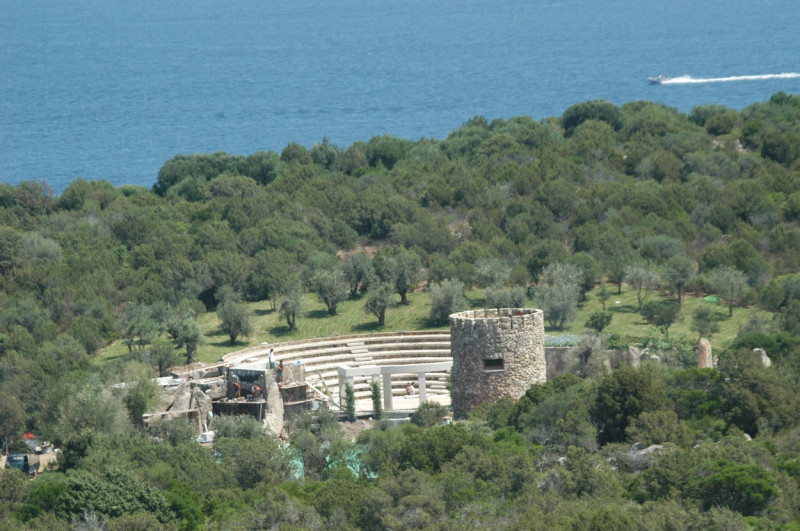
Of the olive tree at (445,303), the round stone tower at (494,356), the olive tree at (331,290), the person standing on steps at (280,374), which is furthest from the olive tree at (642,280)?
the round stone tower at (494,356)

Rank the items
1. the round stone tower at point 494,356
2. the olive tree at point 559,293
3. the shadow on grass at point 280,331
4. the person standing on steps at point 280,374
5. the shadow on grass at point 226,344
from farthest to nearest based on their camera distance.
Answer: the shadow on grass at point 280,331
the shadow on grass at point 226,344
the olive tree at point 559,293
the person standing on steps at point 280,374
the round stone tower at point 494,356

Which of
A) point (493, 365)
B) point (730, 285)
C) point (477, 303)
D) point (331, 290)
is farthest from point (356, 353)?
point (730, 285)

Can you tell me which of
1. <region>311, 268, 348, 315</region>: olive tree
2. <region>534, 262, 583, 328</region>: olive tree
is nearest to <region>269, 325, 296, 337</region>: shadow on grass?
<region>311, 268, 348, 315</region>: olive tree

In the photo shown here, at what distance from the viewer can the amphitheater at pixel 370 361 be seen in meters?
52.8

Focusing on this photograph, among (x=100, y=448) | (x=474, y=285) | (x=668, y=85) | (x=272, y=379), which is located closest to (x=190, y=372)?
(x=272, y=379)

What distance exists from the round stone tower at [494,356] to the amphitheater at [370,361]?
4406 millimetres

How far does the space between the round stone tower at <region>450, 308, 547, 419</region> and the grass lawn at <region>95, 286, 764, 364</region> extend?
36.6ft

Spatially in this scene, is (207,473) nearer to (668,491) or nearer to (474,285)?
(668,491)

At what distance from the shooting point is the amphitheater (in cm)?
5281

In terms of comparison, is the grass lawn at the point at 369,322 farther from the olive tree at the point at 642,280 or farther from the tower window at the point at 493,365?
the tower window at the point at 493,365

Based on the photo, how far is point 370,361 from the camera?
2244 inches

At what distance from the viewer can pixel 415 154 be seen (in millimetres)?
105938

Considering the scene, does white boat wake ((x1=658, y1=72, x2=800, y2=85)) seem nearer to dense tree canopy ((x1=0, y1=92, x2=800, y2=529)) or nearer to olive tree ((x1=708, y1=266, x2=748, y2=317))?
dense tree canopy ((x1=0, y1=92, x2=800, y2=529))

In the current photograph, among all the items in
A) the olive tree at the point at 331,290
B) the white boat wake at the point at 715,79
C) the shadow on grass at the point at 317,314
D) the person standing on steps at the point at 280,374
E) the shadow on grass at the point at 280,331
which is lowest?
the white boat wake at the point at 715,79
